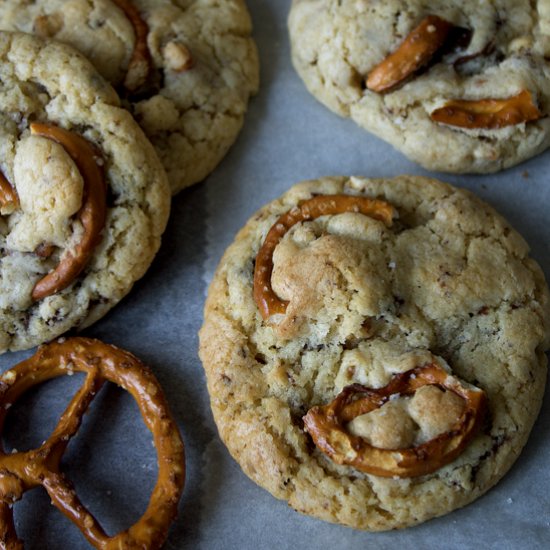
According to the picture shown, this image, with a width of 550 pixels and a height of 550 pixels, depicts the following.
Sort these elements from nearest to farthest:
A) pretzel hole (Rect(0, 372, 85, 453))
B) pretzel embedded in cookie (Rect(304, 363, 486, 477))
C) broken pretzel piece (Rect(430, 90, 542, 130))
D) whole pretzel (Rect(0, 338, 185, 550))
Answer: pretzel embedded in cookie (Rect(304, 363, 486, 477))
whole pretzel (Rect(0, 338, 185, 550))
pretzel hole (Rect(0, 372, 85, 453))
broken pretzel piece (Rect(430, 90, 542, 130))

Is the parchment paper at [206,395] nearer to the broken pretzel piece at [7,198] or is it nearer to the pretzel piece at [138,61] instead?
the pretzel piece at [138,61]

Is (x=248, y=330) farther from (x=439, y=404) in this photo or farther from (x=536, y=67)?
(x=536, y=67)

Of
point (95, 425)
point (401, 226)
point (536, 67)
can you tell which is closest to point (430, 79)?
point (536, 67)

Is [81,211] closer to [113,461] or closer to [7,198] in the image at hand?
[7,198]

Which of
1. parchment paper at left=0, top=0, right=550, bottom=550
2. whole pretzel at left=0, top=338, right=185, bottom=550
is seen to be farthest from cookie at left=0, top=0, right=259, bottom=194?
whole pretzel at left=0, top=338, right=185, bottom=550

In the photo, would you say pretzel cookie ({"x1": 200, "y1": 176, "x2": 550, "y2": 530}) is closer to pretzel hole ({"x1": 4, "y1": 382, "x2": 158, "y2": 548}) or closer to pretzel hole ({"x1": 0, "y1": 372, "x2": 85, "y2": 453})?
pretzel hole ({"x1": 4, "y1": 382, "x2": 158, "y2": 548})

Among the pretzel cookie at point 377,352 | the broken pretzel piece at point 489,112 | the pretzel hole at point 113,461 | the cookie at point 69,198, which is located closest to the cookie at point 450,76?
the broken pretzel piece at point 489,112
